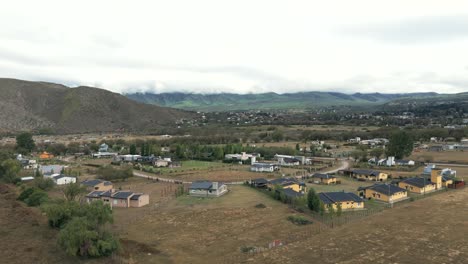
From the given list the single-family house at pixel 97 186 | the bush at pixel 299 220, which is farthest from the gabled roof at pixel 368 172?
the single-family house at pixel 97 186

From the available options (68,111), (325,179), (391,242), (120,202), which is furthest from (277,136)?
(68,111)

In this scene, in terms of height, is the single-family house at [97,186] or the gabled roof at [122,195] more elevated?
the gabled roof at [122,195]

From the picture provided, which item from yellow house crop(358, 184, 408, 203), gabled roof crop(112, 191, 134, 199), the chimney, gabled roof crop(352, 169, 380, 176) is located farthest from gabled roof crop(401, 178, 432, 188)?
gabled roof crop(112, 191, 134, 199)

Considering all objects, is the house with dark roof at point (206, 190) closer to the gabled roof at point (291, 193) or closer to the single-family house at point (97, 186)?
the gabled roof at point (291, 193)

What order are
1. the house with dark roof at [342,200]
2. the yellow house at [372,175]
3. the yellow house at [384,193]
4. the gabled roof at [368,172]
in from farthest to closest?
the gabled roof at [368,172] < the yellow house at [372,175] < the yellow house at [384,193] < the house with dark roof at [342,200]

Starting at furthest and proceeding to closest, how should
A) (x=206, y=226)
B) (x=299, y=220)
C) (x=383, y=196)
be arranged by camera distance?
(x=383, y=196)
(x=299, y=220)
(x=206, y=226)

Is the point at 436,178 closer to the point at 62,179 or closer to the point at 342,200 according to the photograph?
the point at 342,200

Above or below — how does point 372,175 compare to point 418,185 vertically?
below
